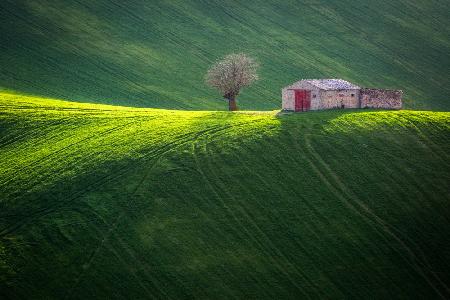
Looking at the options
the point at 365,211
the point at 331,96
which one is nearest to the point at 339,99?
the point at 331,96

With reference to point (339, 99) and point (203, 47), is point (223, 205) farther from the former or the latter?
point (203, 47)

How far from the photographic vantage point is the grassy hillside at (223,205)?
43688 mm

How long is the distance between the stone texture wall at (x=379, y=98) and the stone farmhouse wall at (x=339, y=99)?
0.72 metres

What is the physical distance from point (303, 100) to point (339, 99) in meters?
3.64

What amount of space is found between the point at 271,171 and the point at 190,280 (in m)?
13.5

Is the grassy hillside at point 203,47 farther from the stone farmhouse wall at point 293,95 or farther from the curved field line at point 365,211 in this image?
the curved field line at point 365,211

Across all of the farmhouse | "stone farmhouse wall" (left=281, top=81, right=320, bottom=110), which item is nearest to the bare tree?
"stone farmhouse wall" (left=281, top=81, right=320, bottom=110)

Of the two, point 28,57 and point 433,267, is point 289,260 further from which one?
point 28,57

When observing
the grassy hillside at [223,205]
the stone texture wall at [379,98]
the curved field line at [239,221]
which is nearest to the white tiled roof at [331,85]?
the stone texture wall at [379,98]

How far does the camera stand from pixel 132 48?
94.6 metres

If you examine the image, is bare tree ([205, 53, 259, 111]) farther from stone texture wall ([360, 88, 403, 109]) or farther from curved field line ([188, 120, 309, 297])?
curved field line ([188, 120, 309, 297])

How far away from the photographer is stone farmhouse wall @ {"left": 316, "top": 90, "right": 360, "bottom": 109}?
6406 centimetres

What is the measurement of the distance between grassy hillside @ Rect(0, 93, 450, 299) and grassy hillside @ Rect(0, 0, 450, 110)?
78.0 feet

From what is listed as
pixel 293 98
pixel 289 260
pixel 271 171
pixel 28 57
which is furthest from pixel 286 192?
pixel 28 57
